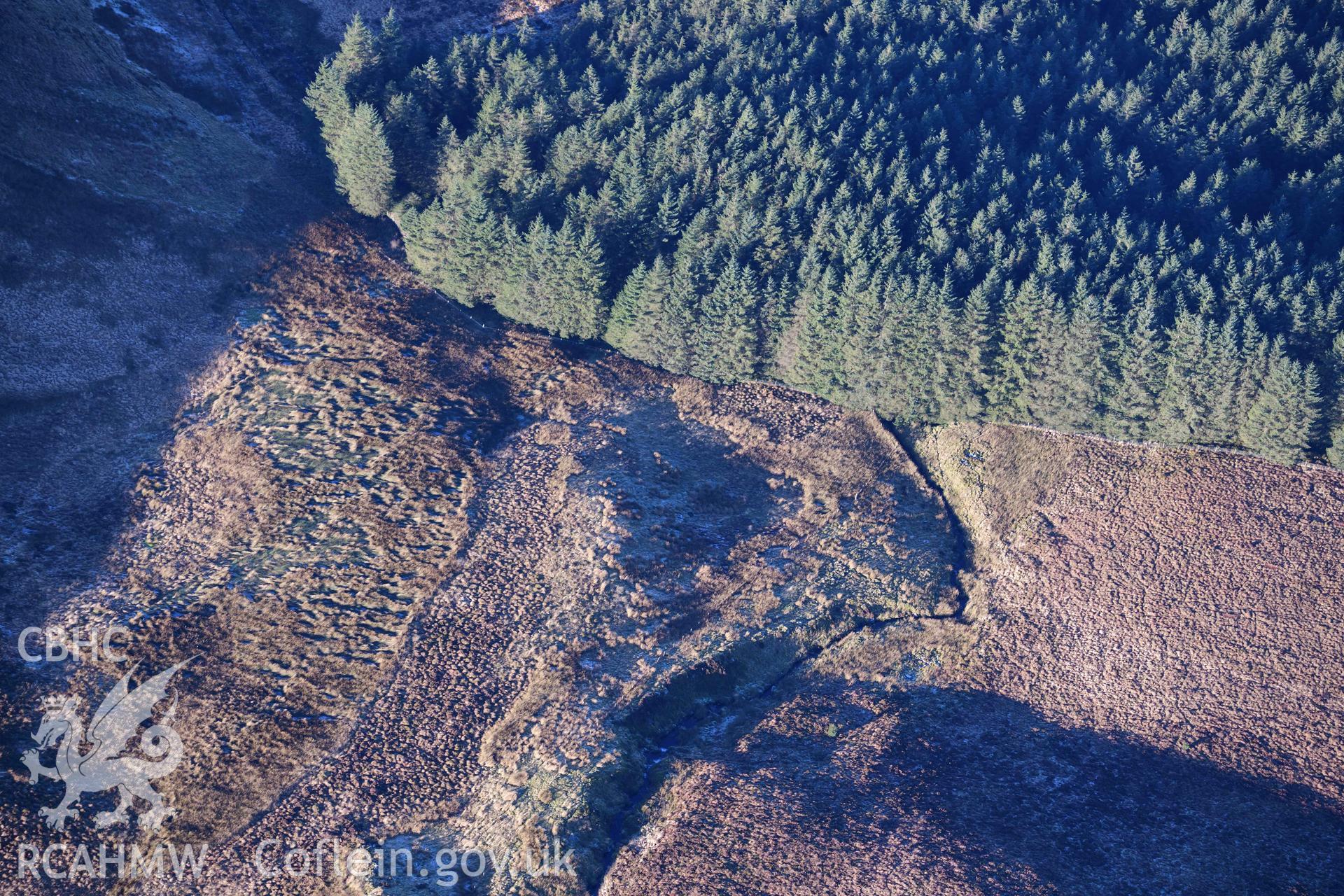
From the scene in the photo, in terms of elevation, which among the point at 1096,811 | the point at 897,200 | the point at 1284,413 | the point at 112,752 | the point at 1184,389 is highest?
the point at 897,200

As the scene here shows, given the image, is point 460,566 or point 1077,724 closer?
point 1077,724

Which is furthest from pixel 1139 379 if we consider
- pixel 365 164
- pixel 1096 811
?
pixel 365 164

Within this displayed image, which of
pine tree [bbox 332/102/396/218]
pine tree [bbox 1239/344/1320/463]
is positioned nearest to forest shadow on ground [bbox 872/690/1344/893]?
pine tree [bbox 1239/344/1320/463]

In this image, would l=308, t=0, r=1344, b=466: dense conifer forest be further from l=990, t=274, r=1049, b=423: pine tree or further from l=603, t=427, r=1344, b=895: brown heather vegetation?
l=603, t=427, r=1344, b=895: brown heather vegetation

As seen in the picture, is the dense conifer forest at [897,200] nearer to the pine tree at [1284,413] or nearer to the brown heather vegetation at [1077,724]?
the pine tree at [1284,413]

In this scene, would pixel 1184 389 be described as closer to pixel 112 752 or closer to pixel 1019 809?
pixel 1019 809

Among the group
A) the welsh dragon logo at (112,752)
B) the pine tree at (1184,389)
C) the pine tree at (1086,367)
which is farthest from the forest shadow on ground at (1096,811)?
the welsh dragon logo at (112,752)
